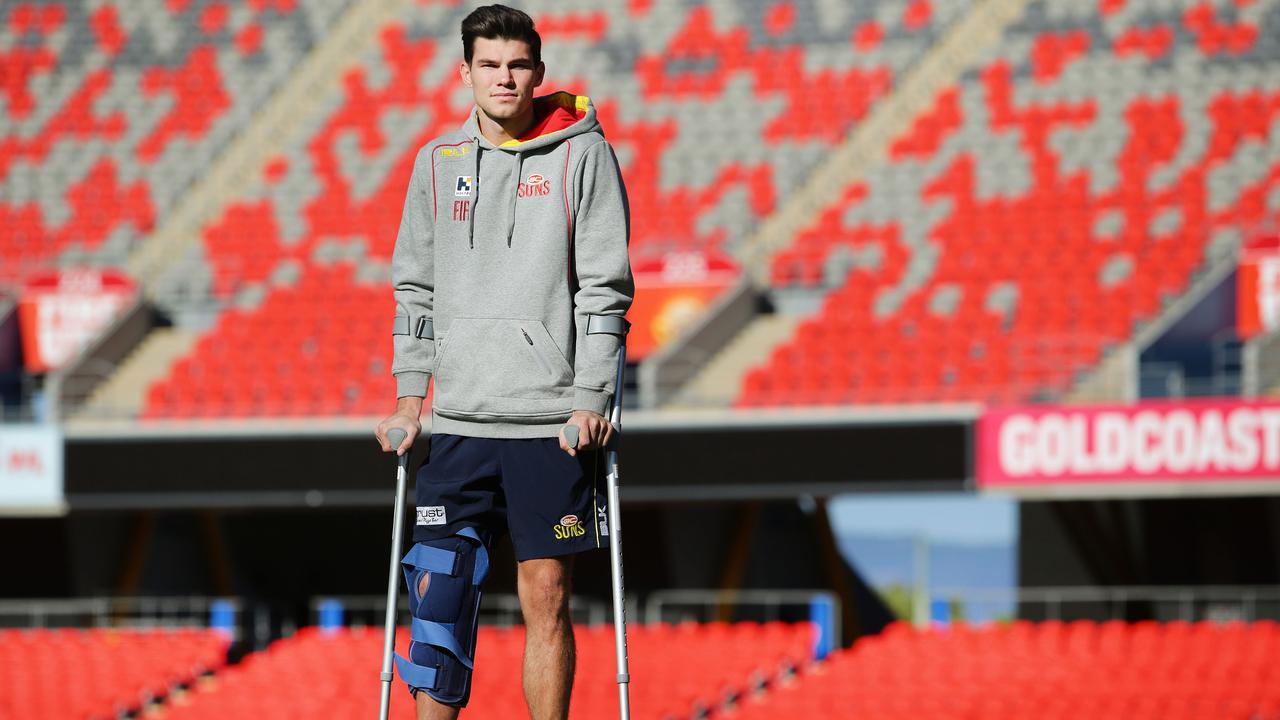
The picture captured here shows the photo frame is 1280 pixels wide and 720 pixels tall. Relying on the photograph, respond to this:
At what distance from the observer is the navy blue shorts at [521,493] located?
415 centimetres

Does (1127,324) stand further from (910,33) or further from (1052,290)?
→ (910,33)

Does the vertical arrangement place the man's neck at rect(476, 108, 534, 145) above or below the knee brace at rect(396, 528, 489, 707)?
above

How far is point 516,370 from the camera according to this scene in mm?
4188

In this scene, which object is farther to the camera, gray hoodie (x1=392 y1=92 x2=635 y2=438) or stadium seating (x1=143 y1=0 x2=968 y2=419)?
stadium seating (x1=143 y1=0 x2=968 y2=419)

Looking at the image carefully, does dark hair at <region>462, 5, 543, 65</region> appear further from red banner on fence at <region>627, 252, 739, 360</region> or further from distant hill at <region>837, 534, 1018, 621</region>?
red banner on fence at <region>627, 252, 739, 360</region>

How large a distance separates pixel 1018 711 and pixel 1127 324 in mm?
6513

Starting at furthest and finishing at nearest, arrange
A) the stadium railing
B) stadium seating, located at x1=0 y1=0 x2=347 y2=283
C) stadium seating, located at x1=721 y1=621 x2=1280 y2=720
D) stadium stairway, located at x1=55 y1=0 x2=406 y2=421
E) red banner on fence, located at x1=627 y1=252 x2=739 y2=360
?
stadium seating, located at x1=0 y1=0 x2=347 y2=283 < stadium stairway, located at x1=55 y1=0 x2=406 y2=421 < red banner on fence, located at x1=627 y1=252 x2=739 y2=360 < the stadium railing < stadium seating, located at x1=721 y1=621 x2=1280 y2=720

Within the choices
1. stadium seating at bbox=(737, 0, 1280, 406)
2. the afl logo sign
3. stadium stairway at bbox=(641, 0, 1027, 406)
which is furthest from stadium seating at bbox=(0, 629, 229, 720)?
the afl logo sign

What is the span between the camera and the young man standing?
13.6ft

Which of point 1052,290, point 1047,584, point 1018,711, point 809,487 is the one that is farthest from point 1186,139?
point 1018,711

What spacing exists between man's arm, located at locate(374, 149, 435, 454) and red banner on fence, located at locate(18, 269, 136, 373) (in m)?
15.0

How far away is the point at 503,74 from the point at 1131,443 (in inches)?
414

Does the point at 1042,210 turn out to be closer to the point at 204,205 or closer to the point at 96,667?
the point at 204,205

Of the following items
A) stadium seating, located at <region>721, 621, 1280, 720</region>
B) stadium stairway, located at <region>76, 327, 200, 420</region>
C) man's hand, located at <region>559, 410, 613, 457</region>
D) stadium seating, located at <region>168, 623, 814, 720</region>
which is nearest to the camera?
man's hand, located at <region>559, 410, 613, 457</region>
